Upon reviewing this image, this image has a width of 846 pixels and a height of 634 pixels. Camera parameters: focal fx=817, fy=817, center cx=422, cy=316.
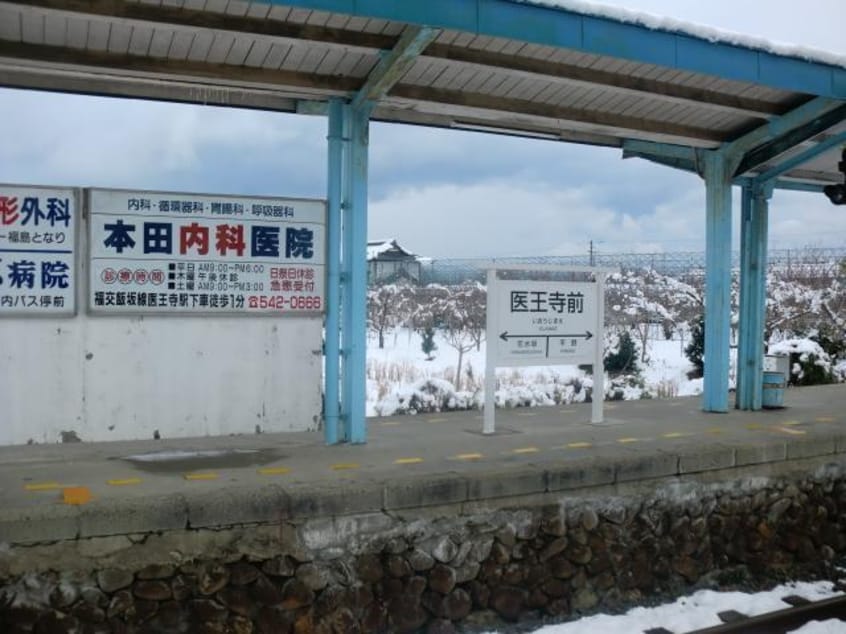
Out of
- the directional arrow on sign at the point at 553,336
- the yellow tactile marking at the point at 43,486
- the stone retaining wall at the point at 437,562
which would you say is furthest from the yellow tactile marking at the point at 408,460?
the yellow tactile marking at the point at 43,486

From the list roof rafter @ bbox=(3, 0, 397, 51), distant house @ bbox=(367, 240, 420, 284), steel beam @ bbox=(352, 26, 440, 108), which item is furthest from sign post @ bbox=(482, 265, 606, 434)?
distant house @ bbox=(367, 240, 420, 284)

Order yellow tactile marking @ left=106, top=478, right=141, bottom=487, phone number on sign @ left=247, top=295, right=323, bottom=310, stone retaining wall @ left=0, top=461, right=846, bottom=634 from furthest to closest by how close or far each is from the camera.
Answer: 1. phone number on sign @ left=247, top=295, right=323, bottom=310
2. yellow tactile marking @ left=106, top=478, right=141, bottom=487
3. stone retaining wall @ left=0, top=461, right=846, bottom=634

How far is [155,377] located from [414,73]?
130 inches

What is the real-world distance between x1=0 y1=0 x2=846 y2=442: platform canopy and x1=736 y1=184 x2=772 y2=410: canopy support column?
2.94ft

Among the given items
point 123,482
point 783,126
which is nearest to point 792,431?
point 783,126

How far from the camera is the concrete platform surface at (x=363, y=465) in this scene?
4.69 meters

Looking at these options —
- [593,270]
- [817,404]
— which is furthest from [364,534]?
[817,404]

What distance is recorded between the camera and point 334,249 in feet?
22.4

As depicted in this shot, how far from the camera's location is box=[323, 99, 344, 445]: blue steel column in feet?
22.3

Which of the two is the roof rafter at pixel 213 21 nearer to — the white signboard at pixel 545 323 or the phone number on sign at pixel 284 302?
the phone number on sign at pixel 284 302

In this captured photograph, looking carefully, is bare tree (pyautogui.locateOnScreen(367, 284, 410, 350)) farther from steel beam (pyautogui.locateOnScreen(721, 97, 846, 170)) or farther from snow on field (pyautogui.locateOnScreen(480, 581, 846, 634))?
snow on field (pyautogui.locateOnScreen(480, 581, 846, 634))

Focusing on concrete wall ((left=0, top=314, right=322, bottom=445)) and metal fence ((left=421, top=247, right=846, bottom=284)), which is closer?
concrete wall ((left=0, top=314, right=322, bottom=445))

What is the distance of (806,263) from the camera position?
25.1 meters

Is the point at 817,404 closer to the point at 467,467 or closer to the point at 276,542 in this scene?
the point at 467,467
